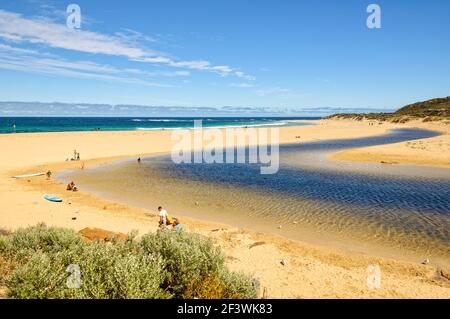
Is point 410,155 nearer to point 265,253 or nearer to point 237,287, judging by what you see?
point 265,253

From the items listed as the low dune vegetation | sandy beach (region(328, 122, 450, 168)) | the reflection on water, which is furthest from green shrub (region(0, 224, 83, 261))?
sandy beach (region(328, 122, 450, 168))

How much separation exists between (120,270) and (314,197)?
1532cm

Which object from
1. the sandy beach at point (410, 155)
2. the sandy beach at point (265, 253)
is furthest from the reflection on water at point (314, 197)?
the sandy beach at point (410, 155)

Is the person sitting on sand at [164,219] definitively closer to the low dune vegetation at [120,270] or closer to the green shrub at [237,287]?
the low dune vegetation at [120,270]

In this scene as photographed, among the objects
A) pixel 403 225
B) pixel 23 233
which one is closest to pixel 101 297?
pixel 23 233

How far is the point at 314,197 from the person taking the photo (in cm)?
2003

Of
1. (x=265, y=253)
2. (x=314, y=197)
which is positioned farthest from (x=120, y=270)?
(x=314, y=197)

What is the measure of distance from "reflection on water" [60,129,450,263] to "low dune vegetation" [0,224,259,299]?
6.98 metres

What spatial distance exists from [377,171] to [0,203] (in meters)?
25.7

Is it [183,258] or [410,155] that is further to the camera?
[410,155]

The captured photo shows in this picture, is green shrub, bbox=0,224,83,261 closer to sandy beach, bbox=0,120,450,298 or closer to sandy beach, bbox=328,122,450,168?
sandy beach, bbox=0,120,450,298

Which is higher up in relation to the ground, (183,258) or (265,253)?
(183,258)

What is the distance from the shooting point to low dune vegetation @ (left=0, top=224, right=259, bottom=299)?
6.16 m
